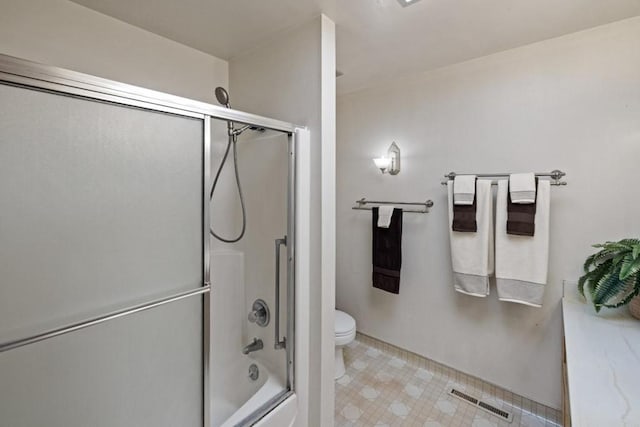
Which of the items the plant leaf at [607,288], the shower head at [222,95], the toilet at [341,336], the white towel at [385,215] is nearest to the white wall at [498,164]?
the white towel at [385,215]

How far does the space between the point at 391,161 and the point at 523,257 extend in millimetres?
1130

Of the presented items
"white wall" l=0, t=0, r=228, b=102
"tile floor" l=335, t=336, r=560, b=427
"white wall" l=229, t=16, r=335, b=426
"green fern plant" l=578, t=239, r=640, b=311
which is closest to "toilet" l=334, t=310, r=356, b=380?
"tile floor" l=335, t=336, r=560, b=427

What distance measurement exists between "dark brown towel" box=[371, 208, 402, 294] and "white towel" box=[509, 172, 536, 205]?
0.78 m

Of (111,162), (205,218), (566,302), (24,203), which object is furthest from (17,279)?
(566,302)

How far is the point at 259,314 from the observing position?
5.71 feet

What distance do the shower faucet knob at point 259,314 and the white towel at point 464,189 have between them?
1.45 metres

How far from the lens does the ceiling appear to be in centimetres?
140

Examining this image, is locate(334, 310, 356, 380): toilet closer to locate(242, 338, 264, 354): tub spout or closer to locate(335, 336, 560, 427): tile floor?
locate(335, 336, 560, 427): tile floor

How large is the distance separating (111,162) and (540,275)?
2186 mm

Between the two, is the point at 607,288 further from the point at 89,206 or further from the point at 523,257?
the point at 89,206

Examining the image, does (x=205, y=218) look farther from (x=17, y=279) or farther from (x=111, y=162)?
(x=17, y=279)

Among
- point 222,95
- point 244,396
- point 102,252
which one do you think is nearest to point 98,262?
point 102,252

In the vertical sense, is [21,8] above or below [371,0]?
below

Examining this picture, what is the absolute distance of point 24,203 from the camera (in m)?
0.73
